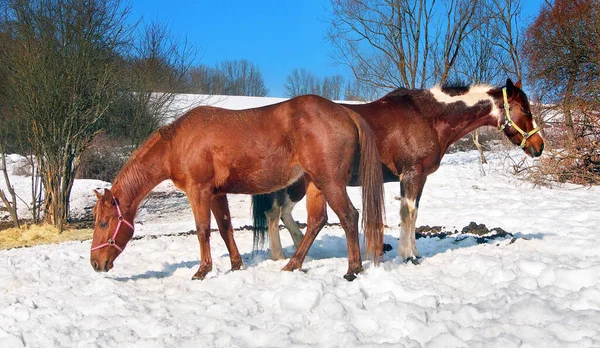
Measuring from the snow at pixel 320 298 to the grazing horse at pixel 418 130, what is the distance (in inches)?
20.4

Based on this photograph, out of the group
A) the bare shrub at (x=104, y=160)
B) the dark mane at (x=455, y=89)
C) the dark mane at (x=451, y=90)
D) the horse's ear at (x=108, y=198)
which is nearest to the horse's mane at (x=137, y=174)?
the horse's ear at (x=108, y=198)

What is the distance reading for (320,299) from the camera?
3.87 metres

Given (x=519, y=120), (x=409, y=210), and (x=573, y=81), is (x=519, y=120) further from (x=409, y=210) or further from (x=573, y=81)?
(x=573, y=81)

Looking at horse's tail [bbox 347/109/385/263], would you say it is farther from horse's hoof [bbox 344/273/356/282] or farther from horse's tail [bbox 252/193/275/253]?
horse's tail [bbox 252/193/275/253]

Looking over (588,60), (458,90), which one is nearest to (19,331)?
(458,90)

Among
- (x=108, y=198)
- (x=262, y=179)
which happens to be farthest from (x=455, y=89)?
(x=108, y=198)

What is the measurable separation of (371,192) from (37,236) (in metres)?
7.65

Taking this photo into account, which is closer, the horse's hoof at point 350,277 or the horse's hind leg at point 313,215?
the horse's hoof at point 350,277

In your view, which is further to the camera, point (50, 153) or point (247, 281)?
point (50, 153)

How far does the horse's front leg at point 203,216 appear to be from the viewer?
16.6 ft

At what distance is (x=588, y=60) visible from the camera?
13.1 meters

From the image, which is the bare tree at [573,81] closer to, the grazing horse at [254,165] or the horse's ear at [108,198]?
the grazing horse at [254,165]

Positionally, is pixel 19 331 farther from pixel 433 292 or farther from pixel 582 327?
pixel 582 327

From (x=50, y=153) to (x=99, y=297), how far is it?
748 centimetres
